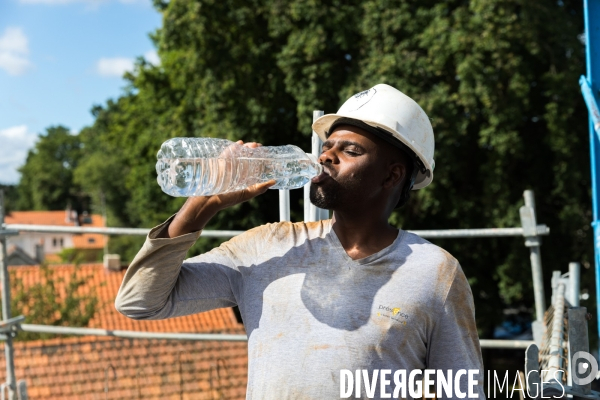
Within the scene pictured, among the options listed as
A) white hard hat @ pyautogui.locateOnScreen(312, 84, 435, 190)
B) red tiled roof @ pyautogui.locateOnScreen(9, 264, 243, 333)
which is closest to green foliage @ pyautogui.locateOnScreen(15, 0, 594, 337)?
red tiled roof @ pyautogui.locateOnScreen(9, 264, 243, 333)

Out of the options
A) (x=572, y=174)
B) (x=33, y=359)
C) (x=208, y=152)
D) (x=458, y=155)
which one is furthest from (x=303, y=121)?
(x=208, y=152)

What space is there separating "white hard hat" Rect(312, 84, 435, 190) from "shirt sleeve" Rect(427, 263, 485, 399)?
437mm

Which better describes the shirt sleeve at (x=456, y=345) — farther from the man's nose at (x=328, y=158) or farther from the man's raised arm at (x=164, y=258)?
the man's raised arm at (x=164, y=258)

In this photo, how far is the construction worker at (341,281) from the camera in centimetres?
196

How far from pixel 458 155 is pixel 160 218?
825 cm

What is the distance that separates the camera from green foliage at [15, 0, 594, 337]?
38.5 ft

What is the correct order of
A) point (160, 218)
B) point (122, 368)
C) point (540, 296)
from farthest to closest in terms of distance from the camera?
point (160, 218), point (122, 368), point (540, 296)

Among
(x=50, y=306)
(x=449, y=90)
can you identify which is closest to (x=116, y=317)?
(x=50, y=306)

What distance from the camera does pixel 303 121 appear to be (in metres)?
12.9

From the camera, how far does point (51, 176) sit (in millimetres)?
77312

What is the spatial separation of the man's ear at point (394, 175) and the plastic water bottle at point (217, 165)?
222 millimetres

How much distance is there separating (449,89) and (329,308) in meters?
10.8

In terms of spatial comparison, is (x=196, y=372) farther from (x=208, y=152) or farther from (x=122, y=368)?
(x=208, y=152)

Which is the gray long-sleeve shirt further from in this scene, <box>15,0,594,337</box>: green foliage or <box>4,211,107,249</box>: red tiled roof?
<box>4,211,107,249</box>: red tiled roof
